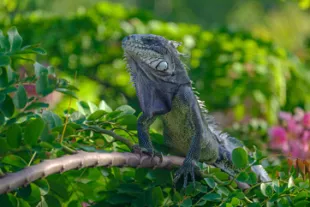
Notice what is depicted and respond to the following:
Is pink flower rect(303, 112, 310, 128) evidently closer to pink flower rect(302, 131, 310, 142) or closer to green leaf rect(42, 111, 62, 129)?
pink flower rect(302, 131, 310, 142)

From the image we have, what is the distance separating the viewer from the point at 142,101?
1.98m

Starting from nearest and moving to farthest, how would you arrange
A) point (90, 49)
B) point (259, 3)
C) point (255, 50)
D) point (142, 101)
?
1. point (142, 101)
2. point (255, 50)
3. point (90, 49)
4. point (259, 3)

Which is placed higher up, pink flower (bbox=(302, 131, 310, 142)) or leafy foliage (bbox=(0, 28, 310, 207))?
leafy foliage (bbox=(0, 28, 310, 207))

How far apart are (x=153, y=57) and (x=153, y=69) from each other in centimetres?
3

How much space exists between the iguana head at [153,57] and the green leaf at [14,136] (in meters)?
0.67

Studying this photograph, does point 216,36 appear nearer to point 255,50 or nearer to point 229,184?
point 255,50

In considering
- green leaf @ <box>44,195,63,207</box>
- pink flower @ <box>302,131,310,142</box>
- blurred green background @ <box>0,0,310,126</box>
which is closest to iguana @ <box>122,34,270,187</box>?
green leaf @ <box>44,195,63,207</box>

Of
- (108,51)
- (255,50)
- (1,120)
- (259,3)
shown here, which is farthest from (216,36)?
(259,3)

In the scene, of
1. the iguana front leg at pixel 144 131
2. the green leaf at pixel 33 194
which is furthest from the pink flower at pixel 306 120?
the green leaf at pixel 33 194

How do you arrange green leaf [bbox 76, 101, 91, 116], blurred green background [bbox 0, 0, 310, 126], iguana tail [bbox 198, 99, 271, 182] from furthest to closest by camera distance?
blurred green background [bbox 0, 0, 310, 126]
iguana tail [bbox 198, 99, 271, 182]
green leaf [bbox 76, 101, 91, 116]

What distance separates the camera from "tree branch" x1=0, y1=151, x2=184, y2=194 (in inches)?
49.3

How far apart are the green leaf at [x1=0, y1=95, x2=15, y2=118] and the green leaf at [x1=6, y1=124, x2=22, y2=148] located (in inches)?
3.8

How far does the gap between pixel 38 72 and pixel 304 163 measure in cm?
84

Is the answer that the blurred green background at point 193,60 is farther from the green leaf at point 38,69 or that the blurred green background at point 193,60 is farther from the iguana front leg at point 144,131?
the green leaf at point 38,69
